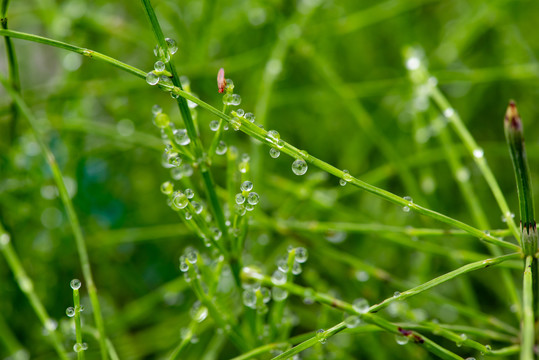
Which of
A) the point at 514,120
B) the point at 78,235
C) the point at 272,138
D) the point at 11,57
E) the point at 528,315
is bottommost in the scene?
the point at 528,315

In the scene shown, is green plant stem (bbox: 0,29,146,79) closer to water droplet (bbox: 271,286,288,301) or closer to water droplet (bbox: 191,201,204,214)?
water droplet (bbox: 191,201,204,214)

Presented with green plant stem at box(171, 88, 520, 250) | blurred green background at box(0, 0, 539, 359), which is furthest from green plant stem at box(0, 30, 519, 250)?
blurred green background at box(0, 0, 539, 359)

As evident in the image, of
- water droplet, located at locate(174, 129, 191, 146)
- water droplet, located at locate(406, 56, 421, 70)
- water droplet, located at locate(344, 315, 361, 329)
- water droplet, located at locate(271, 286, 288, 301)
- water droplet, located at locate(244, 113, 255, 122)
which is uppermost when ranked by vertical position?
water droplet, located at locate(406, 56, 421, 70)

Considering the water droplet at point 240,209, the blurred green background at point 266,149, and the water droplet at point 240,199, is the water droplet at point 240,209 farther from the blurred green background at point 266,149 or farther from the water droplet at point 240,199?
the blurred green background at point 266,149

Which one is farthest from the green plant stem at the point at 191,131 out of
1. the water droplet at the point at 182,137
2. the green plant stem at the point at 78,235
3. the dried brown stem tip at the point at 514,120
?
the dried brown stem tip at the point at 514,120

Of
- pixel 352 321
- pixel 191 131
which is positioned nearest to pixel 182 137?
pixel 191 131

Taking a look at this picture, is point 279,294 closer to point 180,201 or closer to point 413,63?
point 180,201
